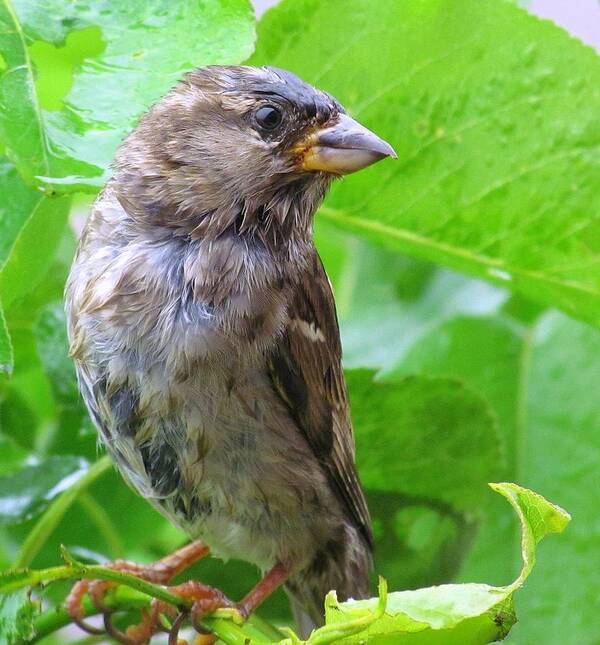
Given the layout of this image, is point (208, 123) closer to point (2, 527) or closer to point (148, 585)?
point (2, 527)

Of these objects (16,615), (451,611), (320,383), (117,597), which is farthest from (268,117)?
(451,611)

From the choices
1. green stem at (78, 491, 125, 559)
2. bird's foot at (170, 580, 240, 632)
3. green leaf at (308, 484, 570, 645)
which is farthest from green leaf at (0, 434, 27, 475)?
green leaf at (308, 484, 570, 645)

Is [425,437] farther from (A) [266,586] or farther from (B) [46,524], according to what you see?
(B) [46,524]

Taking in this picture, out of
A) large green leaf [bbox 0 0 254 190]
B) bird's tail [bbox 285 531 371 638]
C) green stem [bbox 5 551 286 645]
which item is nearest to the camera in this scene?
green stem [bbox 5 551 286 645]

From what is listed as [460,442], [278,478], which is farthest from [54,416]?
[460,442]

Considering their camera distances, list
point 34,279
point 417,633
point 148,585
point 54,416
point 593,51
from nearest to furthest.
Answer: point 417,633, point 148,585, point 34,279, point 593,51, point 54,416

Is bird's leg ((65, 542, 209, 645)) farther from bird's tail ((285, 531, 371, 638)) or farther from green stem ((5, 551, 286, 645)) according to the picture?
bird's tail ((285, 531, 371, 638))

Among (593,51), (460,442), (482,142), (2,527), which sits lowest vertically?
(2,527)
